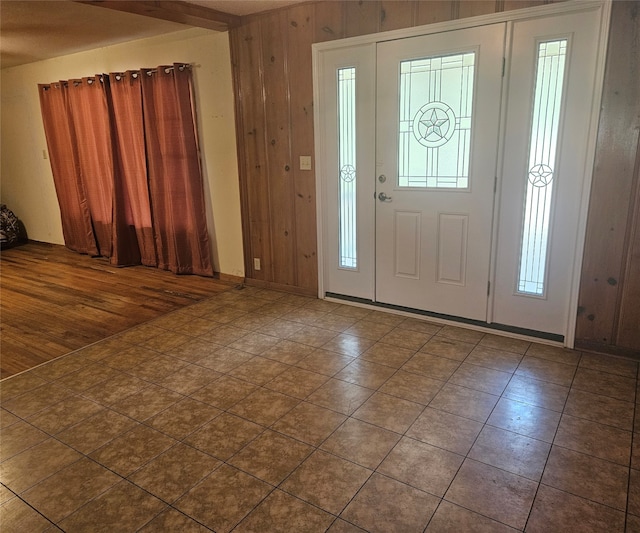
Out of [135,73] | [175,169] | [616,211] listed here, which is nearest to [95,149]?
[135,73]

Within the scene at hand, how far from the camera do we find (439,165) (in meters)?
3.32

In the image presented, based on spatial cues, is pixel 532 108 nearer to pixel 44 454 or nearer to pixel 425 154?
pixel 425 154

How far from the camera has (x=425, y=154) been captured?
3361mm

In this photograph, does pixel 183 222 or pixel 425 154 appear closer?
pixel 425 154

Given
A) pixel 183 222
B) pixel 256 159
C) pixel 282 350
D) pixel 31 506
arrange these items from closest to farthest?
pixel 31 506 → pixel 282 350 → pixel 256 159 → pixel 183 222

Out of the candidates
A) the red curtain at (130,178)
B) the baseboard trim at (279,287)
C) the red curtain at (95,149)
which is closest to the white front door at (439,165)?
the baseboard trim at (279,287)

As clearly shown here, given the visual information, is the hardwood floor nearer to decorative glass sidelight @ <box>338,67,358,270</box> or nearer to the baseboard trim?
the baseboard trim

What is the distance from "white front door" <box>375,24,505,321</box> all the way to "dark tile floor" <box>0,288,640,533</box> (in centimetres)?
44

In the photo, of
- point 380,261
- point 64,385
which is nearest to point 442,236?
point 380,261

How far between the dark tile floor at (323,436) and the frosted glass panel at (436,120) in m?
1.16

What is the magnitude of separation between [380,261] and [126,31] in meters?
3.25

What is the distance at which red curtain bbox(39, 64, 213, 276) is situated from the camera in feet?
15.3

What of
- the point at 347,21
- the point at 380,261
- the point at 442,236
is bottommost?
the point at 380,261

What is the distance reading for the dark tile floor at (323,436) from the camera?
5.85 feet
